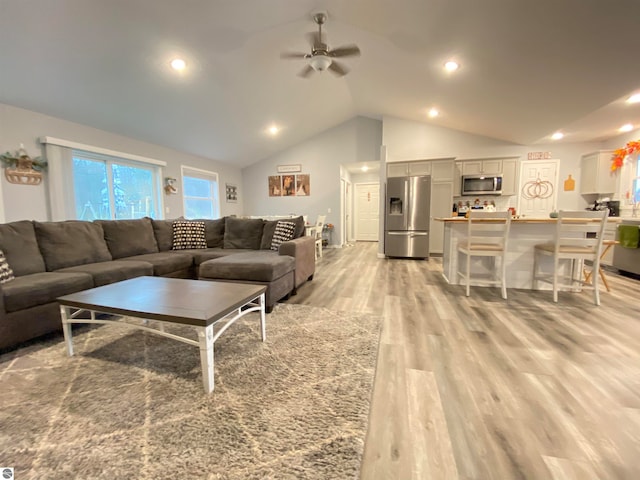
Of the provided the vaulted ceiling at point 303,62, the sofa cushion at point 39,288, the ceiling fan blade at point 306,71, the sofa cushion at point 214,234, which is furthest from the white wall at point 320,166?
the sofa cushion at point 39,288

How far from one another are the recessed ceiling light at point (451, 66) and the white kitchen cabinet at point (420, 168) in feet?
8.34

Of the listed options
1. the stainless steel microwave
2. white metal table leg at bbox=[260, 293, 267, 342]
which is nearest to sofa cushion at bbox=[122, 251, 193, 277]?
white metal table leg at bbox=[260, 293, 267, 342]

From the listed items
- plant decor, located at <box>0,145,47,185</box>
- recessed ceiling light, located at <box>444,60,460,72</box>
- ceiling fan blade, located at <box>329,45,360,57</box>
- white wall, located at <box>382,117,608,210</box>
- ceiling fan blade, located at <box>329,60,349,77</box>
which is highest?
recessed ceiling light, located at <box>444,60,460,72</box>

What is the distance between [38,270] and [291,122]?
5.30 metres

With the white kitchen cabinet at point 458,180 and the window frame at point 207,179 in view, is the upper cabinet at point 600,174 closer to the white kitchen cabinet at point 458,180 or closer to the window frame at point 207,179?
the white kitchen cabinet at point 458,180

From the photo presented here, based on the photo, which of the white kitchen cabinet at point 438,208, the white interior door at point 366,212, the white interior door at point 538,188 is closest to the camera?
the white interior door at point 538,188

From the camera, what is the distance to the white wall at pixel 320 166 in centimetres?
729

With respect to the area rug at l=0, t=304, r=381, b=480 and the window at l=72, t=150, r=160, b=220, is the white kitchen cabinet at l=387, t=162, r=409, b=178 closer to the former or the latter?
the area rug at l=0, t=304, r=381, b=480

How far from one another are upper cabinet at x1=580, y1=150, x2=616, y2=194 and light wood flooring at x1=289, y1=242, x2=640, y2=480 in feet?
10.1

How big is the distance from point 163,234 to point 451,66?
4.66 m

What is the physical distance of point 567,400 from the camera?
1496 millimetres

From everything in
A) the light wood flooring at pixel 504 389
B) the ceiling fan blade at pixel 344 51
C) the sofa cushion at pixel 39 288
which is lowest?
the light wood flooring at pixel 504 389

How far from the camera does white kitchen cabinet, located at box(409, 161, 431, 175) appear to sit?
6.07 m

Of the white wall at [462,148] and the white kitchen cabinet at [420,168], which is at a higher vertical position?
the white wall at [462,148]
